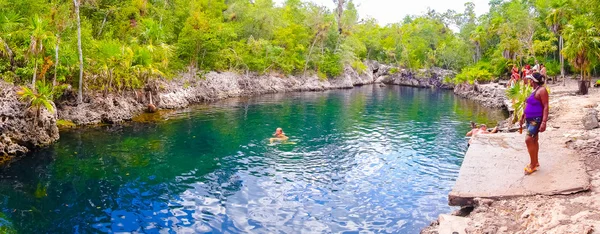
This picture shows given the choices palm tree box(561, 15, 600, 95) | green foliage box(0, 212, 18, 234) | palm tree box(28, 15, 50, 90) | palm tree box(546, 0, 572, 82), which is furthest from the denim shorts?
palm tree box(546, 0, 572, 82)

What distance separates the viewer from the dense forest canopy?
867 inches

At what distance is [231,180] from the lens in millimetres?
13281

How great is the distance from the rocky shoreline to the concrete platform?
16443 mm

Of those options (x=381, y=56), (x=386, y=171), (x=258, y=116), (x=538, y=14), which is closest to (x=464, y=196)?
(x=386, y=171)

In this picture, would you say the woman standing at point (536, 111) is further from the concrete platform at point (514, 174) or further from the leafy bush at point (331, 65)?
the leafy bush at point (331, 65)

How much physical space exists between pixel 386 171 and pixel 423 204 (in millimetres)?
3510

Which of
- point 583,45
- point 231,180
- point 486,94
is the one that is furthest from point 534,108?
point 486,94

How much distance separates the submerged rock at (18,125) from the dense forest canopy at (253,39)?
8.87ft

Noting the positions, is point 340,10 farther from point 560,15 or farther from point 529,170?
point 529,170

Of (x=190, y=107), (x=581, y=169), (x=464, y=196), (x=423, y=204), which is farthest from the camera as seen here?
(x=190, y=107)

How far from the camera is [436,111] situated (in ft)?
111

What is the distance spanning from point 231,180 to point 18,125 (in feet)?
32.8

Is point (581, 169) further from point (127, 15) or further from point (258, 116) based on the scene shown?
point (127, 15)

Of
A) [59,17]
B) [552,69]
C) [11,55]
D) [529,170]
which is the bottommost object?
[529,170]
